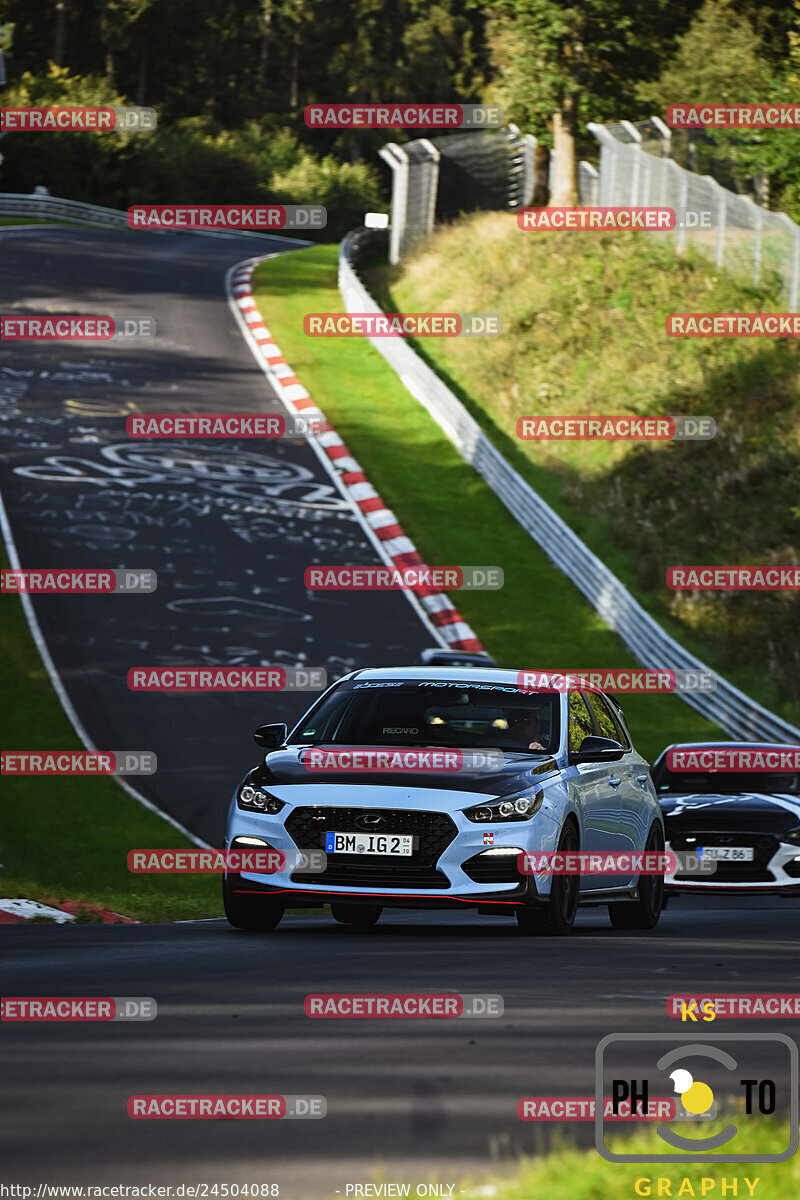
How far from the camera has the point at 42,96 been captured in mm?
73625

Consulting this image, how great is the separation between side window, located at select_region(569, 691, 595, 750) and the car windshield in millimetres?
190

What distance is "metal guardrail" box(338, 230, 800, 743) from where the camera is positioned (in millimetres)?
24609

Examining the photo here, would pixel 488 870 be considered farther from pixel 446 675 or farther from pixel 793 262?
pixel 793 262

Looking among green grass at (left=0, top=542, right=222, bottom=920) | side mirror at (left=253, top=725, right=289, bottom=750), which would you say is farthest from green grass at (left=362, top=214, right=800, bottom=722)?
side mirror at (left=253, top=725, right=289, bottom=750)

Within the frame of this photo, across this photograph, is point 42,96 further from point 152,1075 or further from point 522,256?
point 152,1075

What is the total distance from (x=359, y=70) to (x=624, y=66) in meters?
60.1

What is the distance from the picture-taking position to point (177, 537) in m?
28.6

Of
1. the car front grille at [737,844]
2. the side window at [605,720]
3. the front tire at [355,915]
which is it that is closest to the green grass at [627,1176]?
the side window at [605,720]

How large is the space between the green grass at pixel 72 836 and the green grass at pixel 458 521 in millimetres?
7083

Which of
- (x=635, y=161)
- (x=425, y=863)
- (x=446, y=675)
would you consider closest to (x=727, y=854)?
(x=446, y=675)

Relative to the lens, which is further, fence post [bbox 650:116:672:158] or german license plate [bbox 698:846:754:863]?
fence post [bbox 650:116:672:158]

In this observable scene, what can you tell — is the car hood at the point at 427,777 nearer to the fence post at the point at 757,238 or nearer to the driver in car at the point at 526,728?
the driver in car at the point at 526,728

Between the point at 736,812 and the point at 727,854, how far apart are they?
1.28 feet

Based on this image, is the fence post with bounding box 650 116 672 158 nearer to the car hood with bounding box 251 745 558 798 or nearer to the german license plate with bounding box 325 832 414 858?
the car hood with bounding box 251 745 558 798
